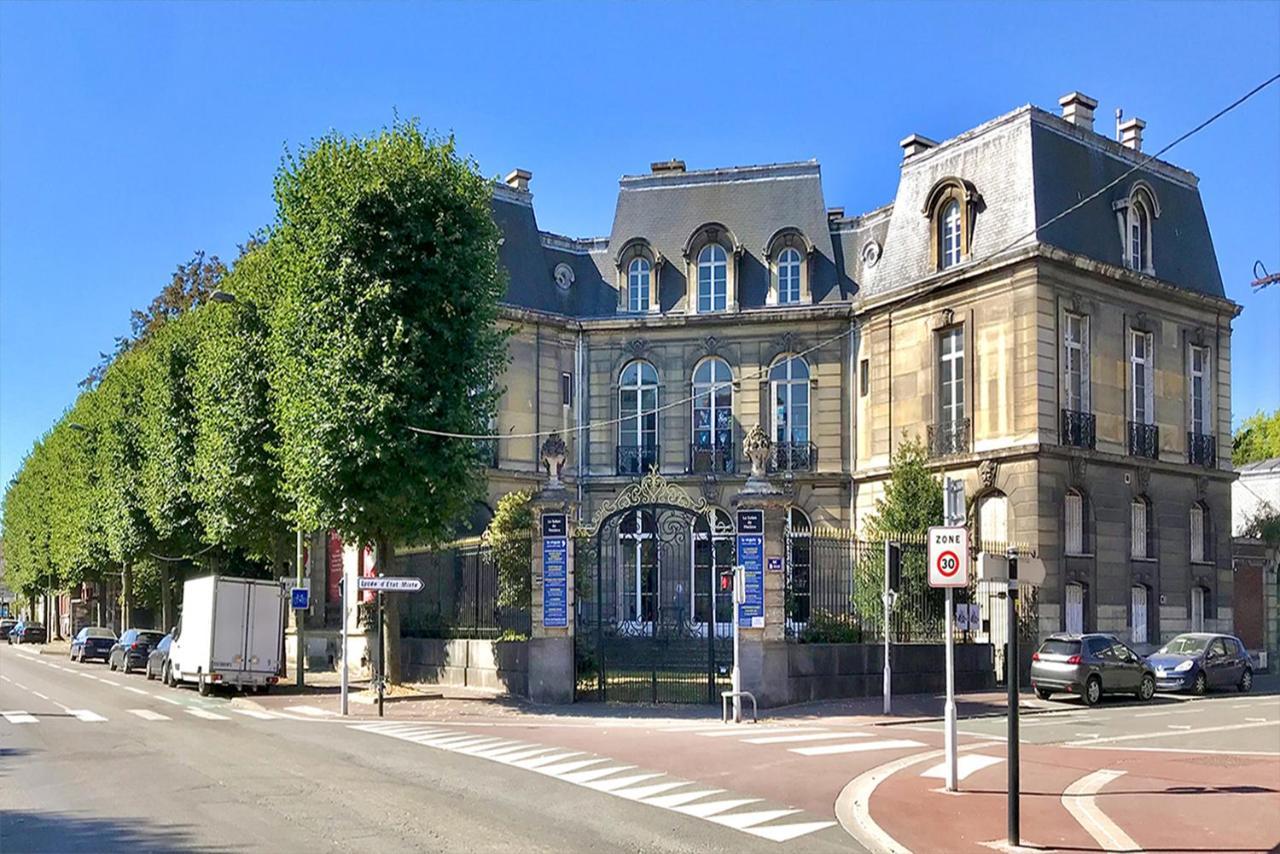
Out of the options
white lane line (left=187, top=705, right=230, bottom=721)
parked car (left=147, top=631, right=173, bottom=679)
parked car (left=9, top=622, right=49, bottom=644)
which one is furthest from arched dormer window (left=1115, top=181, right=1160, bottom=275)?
parked car (left=9, top=622, right=49, bottom=644)

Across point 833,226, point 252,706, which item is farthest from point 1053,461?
point 252,706

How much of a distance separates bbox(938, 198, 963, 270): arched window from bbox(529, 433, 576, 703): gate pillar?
16138 millimetres

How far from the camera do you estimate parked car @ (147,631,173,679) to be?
3438cm

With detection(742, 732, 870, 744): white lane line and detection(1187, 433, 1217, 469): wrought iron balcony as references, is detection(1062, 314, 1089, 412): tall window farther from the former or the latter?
detection(742, 732, 870, 744): white lane line

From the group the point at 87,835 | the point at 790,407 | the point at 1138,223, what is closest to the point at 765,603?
the point at 87,835

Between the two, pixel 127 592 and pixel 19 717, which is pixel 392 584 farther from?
pixel 127 592

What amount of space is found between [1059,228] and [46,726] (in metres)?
26.0

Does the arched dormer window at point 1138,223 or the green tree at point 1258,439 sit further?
the green tree at point 1258,439

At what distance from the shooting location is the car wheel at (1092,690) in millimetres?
26797

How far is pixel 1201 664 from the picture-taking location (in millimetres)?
30516

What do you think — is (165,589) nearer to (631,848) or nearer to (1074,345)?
(1074,345)

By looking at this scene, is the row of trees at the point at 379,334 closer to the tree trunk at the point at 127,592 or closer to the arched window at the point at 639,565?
the arched window at the point at 639,565

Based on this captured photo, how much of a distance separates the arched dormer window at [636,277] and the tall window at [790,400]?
4.73m

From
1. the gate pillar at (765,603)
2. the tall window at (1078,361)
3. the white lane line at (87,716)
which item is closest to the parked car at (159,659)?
the white lane line at (87,716)
